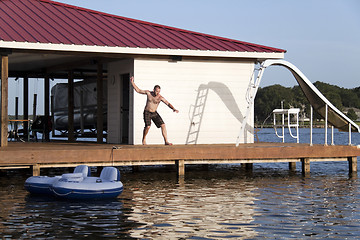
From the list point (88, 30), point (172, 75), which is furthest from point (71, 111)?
point (172, 75)

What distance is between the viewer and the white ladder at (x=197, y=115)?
21.8 meters

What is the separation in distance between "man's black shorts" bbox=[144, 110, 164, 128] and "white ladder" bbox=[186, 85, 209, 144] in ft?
5.42

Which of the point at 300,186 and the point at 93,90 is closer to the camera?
the point at 300,186

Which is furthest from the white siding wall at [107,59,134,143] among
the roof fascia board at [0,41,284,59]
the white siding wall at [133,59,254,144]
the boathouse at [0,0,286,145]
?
the roof fascia board at [0,41,284,59]

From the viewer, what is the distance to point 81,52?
19875 mm

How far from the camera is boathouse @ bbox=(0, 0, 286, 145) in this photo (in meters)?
20.5

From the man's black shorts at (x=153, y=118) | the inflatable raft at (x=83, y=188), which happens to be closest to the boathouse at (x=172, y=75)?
the man's black shorts at (x=153, y=118)

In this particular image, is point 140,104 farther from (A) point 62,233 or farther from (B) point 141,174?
(A) point 62,233

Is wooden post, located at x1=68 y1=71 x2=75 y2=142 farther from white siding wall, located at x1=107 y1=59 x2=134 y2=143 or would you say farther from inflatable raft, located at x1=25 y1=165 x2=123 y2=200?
inflatable raft, located at x1=25 y1=165 x2=123 y2=200

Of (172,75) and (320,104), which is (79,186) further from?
(320,104)

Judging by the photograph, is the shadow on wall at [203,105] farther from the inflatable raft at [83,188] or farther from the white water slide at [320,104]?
the inflatable raft at [83,188]

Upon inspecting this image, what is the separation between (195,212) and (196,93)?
359 inches

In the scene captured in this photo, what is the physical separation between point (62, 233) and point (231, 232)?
308 cm

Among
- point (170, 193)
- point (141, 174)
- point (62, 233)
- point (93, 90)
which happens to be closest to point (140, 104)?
point (141, 174)
